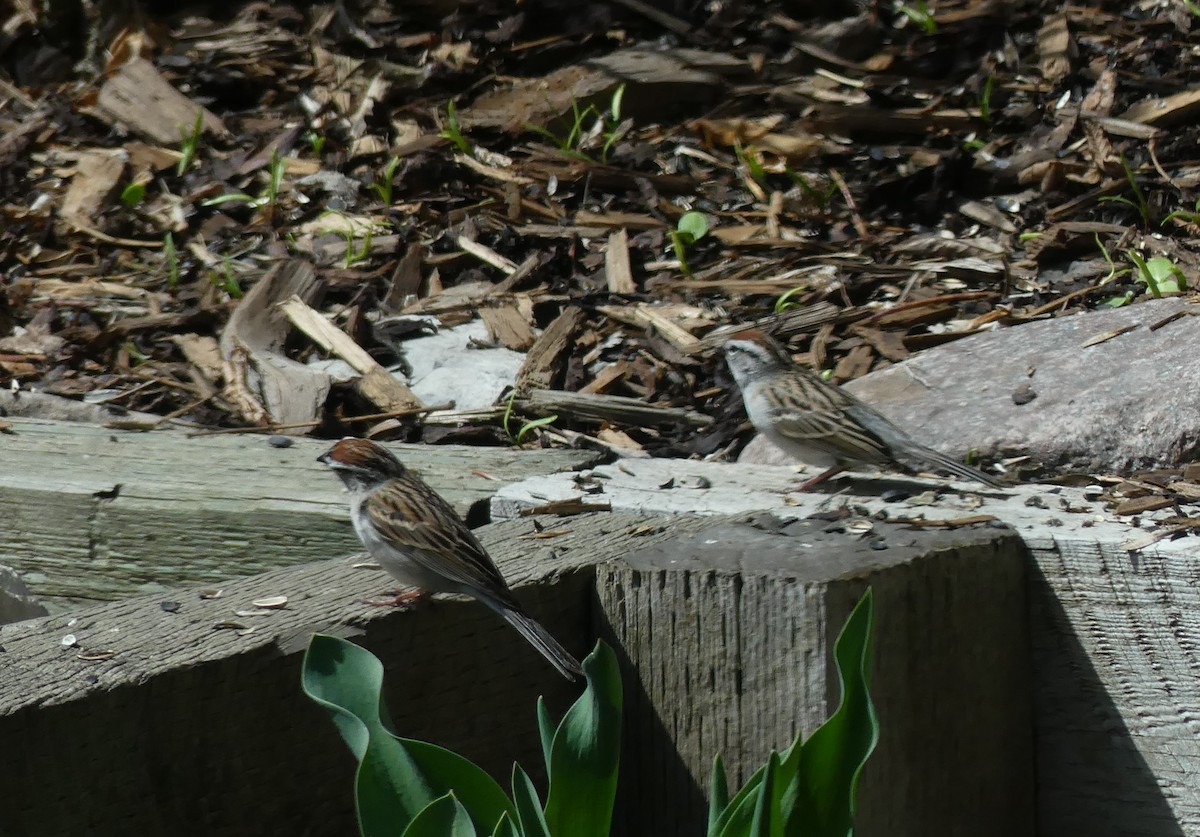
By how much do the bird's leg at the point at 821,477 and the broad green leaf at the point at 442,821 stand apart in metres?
1.63

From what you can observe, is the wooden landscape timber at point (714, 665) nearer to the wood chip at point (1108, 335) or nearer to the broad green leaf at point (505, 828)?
the broad green leaf at point (505, 828)

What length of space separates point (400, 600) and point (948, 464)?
147 centimetres

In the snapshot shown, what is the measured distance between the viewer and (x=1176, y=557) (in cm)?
274

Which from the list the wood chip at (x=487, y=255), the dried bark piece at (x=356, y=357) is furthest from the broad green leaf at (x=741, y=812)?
the wood chip at (x=487, y=255)

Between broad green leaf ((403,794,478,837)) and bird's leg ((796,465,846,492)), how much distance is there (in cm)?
163

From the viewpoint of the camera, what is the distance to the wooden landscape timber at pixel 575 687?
225cm

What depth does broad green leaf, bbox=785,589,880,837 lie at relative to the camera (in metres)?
1.96

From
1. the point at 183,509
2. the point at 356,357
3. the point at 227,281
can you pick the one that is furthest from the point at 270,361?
the point at 183,509

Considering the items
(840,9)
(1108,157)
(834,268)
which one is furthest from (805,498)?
(840,9)

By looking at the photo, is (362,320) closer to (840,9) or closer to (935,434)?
(935,434)

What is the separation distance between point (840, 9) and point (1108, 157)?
70.9 inches

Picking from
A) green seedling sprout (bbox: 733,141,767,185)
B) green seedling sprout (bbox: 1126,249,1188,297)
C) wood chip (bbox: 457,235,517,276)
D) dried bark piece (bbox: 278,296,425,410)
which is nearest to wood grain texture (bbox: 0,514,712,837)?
dried bark piece (bbox: 278,296,425,410)

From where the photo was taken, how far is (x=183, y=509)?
3600mm

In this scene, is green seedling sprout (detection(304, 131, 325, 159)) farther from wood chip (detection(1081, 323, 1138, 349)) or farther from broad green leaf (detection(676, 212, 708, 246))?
wood chip (detection(1081, 323, 1138, 349))
